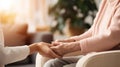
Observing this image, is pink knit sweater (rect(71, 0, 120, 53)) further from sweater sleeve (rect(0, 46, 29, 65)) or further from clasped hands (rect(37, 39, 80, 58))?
sweater sleeve (rect(0, 46, 29, 65))

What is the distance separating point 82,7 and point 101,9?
186cm

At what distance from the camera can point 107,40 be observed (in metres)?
1.39

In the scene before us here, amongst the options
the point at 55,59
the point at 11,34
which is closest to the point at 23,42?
the point at 11,34

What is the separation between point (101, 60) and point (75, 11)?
2309 millimetres

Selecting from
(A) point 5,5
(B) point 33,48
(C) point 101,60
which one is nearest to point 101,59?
(C) point 101,60

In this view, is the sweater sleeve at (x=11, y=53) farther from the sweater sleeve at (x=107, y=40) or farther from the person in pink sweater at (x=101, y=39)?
the sweater sleeve at (x=107, y=40)

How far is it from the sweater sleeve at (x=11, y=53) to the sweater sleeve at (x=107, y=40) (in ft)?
1.09

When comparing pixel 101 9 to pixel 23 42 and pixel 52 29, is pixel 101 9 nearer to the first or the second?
pixel 23 42

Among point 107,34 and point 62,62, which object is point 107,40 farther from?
point 62,62

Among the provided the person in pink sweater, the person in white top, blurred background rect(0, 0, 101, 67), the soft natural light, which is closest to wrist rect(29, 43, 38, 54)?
the person in white top

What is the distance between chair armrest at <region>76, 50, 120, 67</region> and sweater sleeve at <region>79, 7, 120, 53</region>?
92 millimetres

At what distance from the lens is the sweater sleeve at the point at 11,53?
1.27 m

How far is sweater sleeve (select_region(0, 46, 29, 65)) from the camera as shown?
127cm

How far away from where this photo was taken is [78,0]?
11.6 feet
